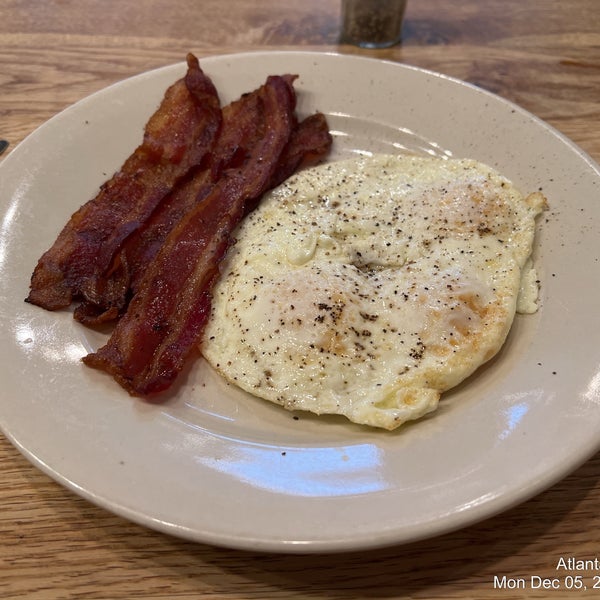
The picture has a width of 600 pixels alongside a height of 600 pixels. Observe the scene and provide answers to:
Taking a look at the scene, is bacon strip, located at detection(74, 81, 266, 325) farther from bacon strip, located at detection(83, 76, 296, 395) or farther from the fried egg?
the fried egg

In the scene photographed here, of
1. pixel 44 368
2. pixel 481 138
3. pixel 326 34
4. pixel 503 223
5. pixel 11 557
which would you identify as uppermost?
pixel 326 34

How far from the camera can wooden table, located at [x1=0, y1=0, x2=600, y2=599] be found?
1.43 m

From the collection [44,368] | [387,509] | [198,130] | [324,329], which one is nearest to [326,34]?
[198,130]

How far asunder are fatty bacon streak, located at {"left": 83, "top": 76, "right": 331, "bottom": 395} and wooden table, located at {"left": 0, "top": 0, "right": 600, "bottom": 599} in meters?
0.43

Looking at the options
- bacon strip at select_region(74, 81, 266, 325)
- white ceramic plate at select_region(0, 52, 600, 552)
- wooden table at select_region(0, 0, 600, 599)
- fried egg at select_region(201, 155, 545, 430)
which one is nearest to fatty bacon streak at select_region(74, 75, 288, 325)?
bacon strip at select_region(74, 81, 266, 325)

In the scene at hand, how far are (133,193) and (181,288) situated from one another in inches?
20.6

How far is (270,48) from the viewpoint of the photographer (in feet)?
10.7

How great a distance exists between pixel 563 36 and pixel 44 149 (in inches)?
117

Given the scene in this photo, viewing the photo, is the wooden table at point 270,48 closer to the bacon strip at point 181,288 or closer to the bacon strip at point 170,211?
the bacon strip at point 181,288

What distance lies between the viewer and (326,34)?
11.1 feet

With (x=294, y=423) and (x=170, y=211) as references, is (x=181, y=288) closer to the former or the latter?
(x=170, y=211)

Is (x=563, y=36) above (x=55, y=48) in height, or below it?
above

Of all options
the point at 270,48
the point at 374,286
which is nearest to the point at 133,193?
the point at 374,286

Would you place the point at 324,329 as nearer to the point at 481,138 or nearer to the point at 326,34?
the point at 481,138
